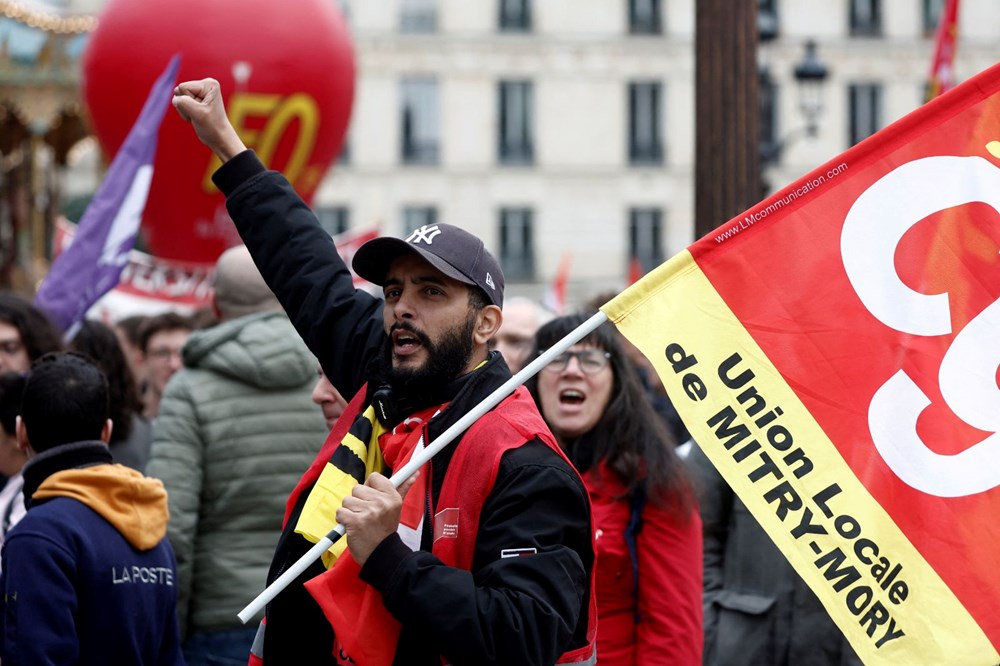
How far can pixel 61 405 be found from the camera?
377cm

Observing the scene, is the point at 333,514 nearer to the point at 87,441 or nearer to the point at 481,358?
the point at 481,358

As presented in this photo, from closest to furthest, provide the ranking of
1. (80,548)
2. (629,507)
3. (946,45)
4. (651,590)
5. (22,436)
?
(80,548), (22,436), (651,590), (629,507), (946,45)

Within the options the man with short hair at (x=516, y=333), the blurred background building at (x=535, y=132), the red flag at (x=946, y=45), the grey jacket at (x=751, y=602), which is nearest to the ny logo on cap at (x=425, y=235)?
the grey jacket at (x=751, y=602)

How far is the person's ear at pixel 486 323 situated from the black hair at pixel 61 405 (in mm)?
1243

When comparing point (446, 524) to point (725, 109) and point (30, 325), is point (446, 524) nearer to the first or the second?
point (30, 325)

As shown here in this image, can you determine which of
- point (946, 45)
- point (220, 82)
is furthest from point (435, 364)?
point (220, 82)

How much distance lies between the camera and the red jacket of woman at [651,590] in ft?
13.9

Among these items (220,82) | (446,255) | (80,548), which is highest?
(446,255)

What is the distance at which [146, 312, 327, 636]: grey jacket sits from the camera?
4.76m

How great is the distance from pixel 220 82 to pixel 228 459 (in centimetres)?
731

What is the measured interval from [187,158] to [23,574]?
893 cm

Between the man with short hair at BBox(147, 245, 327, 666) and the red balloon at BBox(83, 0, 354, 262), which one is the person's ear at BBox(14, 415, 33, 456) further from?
the red balloon at BBox(83, 0, 354, 262)

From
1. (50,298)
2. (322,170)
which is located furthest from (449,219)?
(50,298)

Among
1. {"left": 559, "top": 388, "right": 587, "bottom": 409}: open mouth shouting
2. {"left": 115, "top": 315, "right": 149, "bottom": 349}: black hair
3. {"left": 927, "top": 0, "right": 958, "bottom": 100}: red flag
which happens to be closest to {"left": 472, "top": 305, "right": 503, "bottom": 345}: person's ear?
{"left": 559, "top": 388, "right": 587, "bottom": 409}: open mouth shouting
